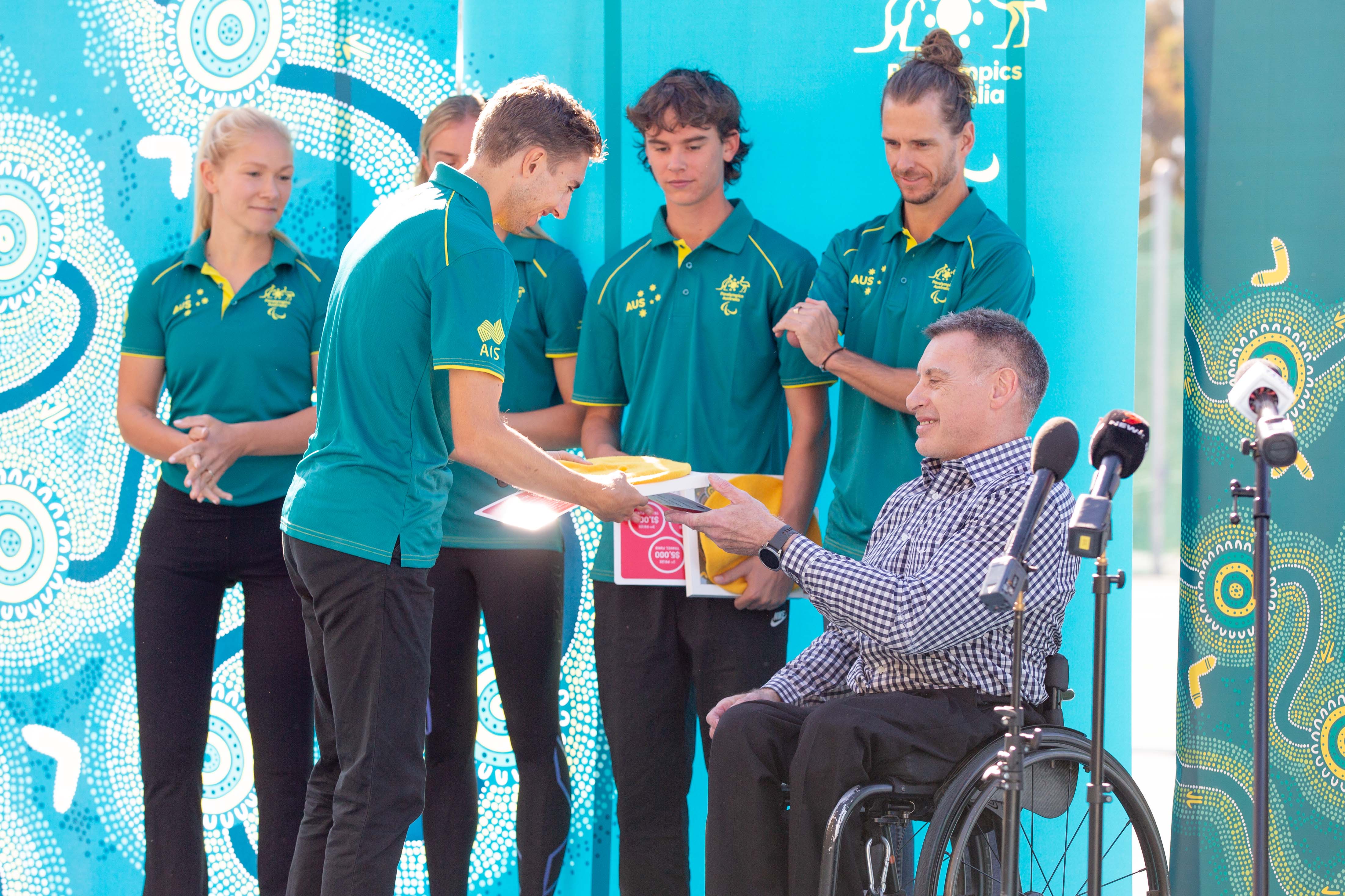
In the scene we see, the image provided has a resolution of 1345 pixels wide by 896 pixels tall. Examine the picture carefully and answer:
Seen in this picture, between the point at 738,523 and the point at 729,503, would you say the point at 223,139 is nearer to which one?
the point at 729,503

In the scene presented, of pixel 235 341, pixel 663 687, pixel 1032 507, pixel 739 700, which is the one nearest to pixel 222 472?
pixel 235 341

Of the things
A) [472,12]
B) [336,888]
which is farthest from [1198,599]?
[472,12]

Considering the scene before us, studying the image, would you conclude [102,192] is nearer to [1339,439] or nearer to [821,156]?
[821,156]

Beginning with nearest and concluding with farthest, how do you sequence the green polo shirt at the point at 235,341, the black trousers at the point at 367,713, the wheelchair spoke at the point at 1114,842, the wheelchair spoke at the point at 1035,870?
1. the black trousers at the point at 367,713
2. the wheelchair spoke at the point at 1114,842
3. the wheelchair spoke at the point at 1035,870
4. the green polo shirt at the point at 235,341

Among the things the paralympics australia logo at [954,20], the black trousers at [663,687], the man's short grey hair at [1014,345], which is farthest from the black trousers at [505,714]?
the paralympics australia logo at [954,20]

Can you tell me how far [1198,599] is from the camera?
3.21m

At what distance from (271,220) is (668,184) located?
3.78 ft

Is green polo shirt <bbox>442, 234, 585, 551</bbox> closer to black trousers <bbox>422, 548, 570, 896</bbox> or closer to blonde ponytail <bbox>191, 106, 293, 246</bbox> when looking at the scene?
black trousers <bbox>422, 548, 570, 896</bbox>

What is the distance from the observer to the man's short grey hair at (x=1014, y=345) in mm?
2627

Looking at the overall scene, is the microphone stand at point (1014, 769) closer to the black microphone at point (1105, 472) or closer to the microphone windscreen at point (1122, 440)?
the black microphone at point (1105, 472)

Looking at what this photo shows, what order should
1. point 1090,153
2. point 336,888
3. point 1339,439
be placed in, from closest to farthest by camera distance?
point 336,888 → point 1339,439 → point 1090,153

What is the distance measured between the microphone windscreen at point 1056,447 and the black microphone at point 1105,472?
0.13 ft

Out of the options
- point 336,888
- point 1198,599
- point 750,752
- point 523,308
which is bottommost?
point 336,888

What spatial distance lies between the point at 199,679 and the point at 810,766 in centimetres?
187
